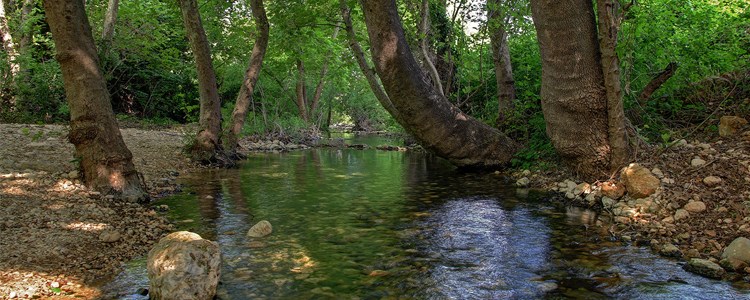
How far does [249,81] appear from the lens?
12.9 meters

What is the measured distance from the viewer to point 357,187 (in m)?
8.91

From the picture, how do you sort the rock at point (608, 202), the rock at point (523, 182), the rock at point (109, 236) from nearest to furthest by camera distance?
the rock at point (109, 236)
the rock at point (608, 202)
the rock at point (523, 182)

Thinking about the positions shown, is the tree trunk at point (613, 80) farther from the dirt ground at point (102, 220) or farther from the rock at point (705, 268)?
the rock at point (705, 268)

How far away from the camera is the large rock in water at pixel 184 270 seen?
352cm

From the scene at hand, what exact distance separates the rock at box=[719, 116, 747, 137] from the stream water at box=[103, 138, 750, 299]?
2.28 m

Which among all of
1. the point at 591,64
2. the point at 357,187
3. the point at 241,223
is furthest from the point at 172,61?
the point at 591,64

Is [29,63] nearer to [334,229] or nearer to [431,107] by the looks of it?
[431,107]

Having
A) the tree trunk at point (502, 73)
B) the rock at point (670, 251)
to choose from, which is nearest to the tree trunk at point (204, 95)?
the tree trunk at point (502, 73)

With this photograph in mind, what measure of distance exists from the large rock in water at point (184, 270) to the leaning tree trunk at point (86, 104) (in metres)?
3.12

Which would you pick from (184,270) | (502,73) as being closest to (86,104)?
(184,270)

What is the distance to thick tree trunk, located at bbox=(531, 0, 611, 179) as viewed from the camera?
6969 millimetres

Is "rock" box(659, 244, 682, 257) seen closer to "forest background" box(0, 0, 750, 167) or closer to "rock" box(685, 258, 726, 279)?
"rock" box(685, 258, 726, 279)

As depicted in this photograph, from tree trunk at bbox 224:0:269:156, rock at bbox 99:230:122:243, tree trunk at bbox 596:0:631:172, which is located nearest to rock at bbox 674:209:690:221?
tree trunk at bbox 596:0:631:172

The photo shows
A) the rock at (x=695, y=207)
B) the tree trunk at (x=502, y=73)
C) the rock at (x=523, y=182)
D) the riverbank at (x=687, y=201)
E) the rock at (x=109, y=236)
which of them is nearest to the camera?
the riverbank at (x=687, y=201)
